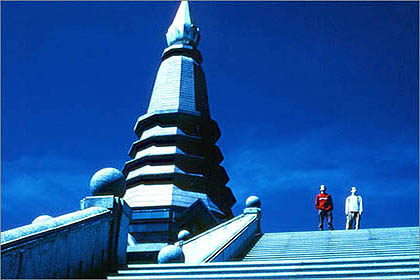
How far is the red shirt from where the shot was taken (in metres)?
15.8

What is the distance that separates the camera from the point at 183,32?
105 ft

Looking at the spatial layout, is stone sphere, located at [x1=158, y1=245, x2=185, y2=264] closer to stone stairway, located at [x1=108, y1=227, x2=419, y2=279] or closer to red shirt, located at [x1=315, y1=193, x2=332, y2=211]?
stone stairway, located at [x1=108, y1=227, x2=419, y2=279]

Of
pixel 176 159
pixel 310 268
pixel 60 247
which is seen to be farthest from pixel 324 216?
pixel 176 159

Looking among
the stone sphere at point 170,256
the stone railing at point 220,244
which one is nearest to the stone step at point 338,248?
the stone railing at point 220,244

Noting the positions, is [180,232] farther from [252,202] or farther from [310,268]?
[310,268]

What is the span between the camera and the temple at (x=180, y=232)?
6.11m

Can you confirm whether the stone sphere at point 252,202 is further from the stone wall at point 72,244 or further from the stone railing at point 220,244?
the stone wall at point 72,244

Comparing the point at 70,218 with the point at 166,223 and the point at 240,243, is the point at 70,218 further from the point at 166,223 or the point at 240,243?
the point at 166,223

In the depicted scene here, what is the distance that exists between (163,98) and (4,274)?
24216 millimetres

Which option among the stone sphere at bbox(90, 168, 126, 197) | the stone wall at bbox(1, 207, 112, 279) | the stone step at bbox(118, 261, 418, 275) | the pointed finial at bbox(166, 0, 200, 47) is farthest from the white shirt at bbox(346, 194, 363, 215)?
the pointed finial at bbox(166, 0, 200, 47)

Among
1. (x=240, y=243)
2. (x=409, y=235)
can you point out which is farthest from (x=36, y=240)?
(x=409, y=235)

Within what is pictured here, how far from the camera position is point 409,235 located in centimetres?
1188

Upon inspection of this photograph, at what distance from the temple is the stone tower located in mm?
57

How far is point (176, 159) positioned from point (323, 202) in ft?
37.7
